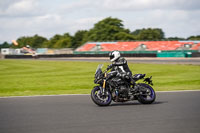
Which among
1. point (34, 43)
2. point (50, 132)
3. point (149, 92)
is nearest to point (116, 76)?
point (149, 92)

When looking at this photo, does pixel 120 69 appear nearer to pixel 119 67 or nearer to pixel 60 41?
pixel 119 67

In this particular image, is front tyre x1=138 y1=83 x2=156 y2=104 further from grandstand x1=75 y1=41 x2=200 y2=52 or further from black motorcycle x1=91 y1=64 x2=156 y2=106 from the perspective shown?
grandstand x1=75 y1=41 x2=200 y2=52

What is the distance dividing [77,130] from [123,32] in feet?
351

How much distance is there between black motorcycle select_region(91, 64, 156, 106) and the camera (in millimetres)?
9044

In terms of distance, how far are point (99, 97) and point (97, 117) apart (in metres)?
1.68

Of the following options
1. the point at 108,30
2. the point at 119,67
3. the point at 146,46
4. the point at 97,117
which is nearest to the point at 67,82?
the point at 119,67

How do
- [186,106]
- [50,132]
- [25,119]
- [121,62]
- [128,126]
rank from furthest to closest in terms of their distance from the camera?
1. [121,62]
2. [186,106]
3. [25,119]
4. [128,126]
5. [50,132]

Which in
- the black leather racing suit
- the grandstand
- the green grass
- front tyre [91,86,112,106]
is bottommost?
the green grass

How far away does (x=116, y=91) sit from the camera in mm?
9227

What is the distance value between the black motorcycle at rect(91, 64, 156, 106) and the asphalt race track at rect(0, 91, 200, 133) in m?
0.23

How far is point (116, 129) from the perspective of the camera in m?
6.14

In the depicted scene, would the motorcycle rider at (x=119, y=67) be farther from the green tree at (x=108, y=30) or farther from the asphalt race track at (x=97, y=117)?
the green tree at (x=108, y=30)

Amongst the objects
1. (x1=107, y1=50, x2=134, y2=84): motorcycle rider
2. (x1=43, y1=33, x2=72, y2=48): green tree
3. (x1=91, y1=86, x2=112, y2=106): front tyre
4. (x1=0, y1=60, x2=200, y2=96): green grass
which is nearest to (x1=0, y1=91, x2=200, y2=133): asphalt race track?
(x1=91, y1=86, x2=112, y2=106): front tyre

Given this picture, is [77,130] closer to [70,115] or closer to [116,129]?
[116,129]
